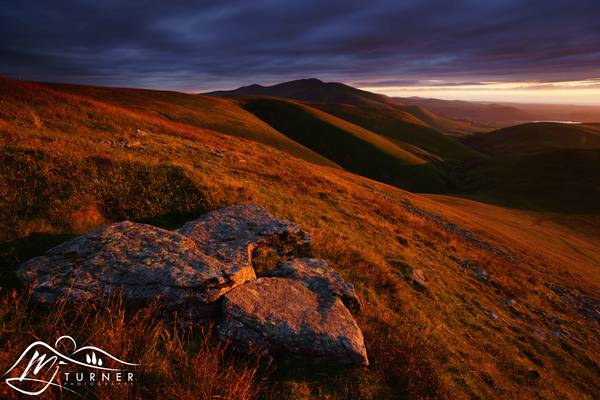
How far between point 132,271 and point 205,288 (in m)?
1.44

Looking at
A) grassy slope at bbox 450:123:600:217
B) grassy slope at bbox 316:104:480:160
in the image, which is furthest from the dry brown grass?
grassy slope at bbox 316:104:480:160

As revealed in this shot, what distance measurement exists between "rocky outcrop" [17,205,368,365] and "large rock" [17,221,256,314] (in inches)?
0.6

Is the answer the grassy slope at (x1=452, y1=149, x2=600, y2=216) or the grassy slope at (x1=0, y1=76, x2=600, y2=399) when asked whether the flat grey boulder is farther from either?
the grassy slope at (x1=452, y1=149, x2=600, y2=216)

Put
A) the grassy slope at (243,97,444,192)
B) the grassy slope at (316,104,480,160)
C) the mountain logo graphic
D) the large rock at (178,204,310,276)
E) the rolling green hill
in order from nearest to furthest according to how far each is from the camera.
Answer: the mountain logo graphic
the large rock at (178,204,310,276)
the rolling green hill
the grassy slope at (243,97,444,192)
the grassy slope at (316,104,480,160)

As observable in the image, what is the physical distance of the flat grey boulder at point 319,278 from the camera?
7070 mm

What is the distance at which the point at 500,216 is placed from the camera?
50.7m

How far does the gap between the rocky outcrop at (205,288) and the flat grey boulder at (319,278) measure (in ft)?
0.09

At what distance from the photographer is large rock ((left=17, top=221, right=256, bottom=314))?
5.07 m

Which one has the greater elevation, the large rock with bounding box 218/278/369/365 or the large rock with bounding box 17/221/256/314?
the large rock with bounding box 17/221/256/314

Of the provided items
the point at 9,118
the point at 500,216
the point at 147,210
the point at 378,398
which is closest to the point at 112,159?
the point at 147,210

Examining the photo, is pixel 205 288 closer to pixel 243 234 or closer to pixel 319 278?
pixel 319 278

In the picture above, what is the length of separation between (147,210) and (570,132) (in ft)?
795

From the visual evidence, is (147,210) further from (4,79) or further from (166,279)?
(4,79)

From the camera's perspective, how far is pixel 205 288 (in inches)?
221
